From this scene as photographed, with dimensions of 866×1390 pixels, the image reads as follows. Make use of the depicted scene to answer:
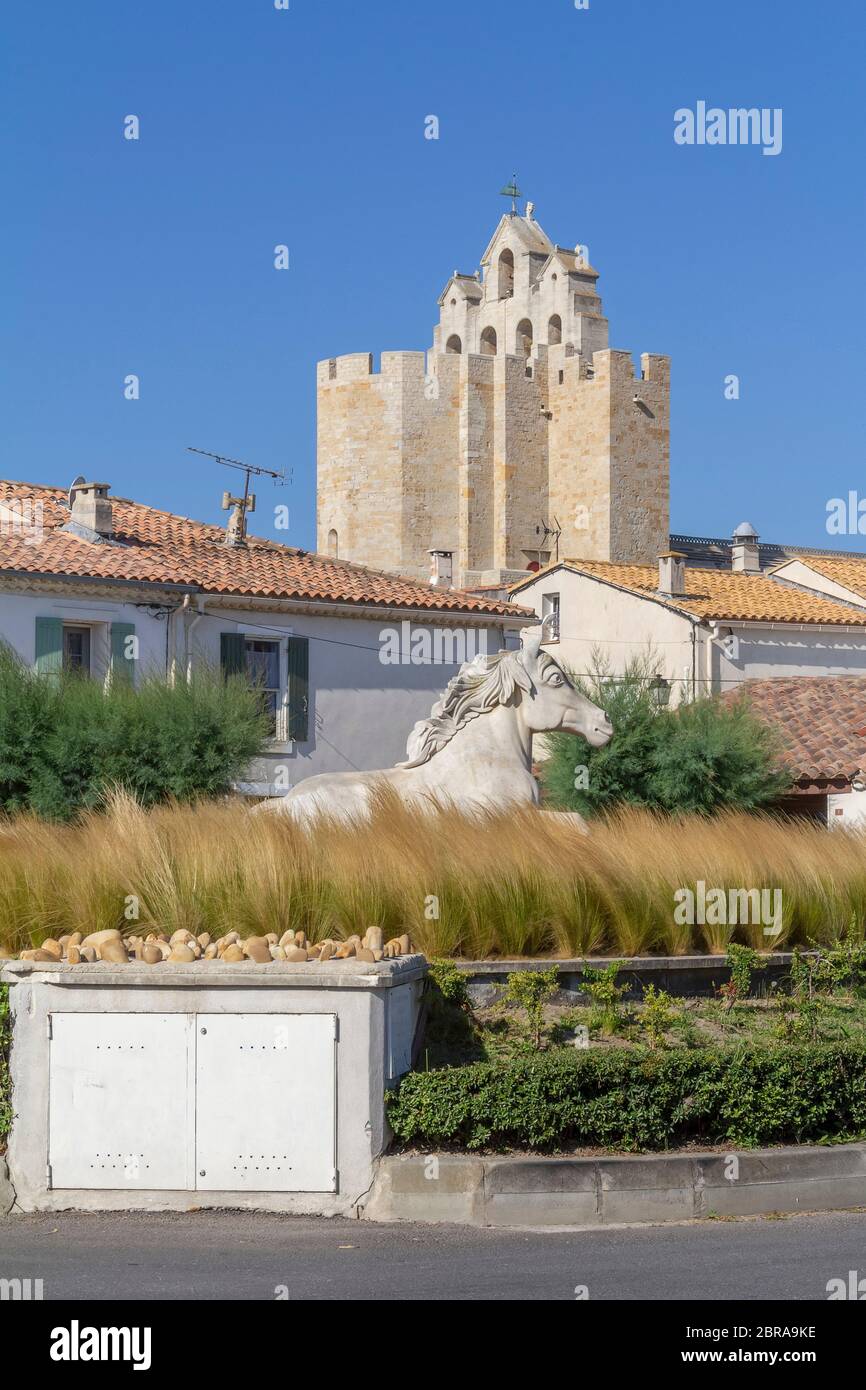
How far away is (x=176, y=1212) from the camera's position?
9094 mm

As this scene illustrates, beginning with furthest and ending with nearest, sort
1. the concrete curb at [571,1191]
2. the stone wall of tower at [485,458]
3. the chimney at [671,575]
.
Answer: the stone wall of tower at [485,458] → the chimney at [671,575] → the concrete curb at [571,1191]

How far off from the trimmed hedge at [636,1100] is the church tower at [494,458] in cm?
5720

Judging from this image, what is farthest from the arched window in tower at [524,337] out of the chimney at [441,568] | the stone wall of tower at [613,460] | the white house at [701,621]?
the chimney at [441,568]

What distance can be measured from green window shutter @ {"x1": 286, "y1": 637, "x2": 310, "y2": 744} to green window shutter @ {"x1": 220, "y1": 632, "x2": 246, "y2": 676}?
1.08 metres

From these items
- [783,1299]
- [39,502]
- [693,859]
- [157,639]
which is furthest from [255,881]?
[39,502]

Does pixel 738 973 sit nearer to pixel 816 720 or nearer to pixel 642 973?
pixel 642 973

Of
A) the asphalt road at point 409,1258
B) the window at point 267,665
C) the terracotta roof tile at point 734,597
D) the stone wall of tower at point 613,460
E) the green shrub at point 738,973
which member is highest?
the stone wall of tower at point 613,460

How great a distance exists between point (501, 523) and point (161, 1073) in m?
60.5

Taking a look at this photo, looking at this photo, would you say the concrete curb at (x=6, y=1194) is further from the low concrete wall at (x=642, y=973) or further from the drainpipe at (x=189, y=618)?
the drainpipe at (x=189, y=618)

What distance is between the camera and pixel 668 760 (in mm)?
21672

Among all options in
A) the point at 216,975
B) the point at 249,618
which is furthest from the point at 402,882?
the point at 249,618

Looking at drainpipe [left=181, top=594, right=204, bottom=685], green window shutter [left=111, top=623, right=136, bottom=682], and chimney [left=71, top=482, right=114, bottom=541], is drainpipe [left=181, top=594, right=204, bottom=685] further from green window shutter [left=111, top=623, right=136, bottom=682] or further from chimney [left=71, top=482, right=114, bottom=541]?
chimney [left=71, top=482, right=114, bottom=541]

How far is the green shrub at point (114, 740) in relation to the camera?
1895 cm
